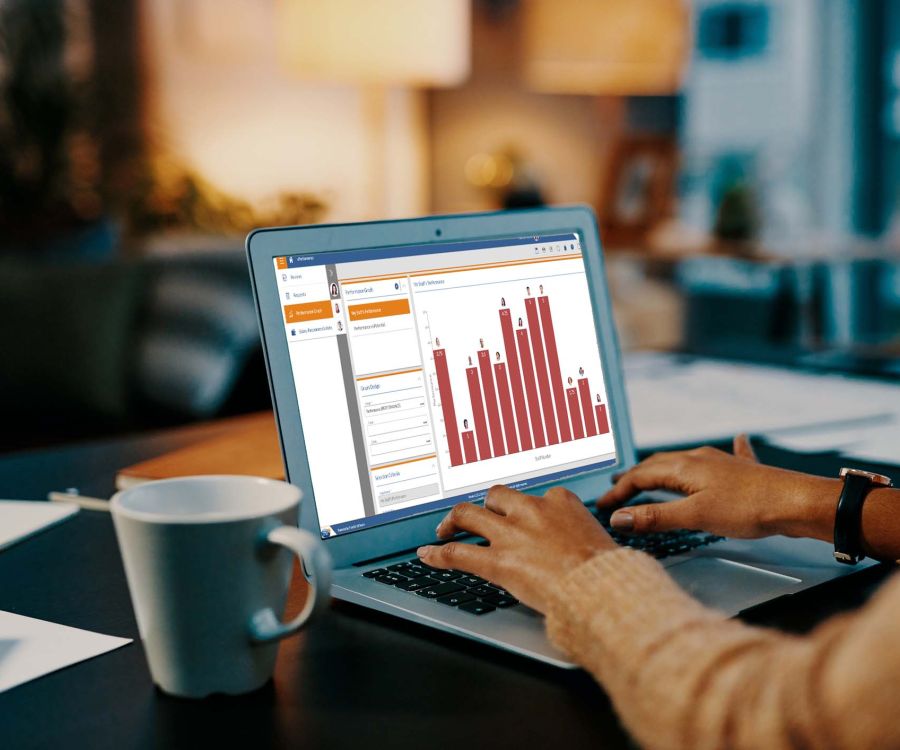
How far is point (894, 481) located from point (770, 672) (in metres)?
0.59

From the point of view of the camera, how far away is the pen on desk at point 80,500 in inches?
38.1

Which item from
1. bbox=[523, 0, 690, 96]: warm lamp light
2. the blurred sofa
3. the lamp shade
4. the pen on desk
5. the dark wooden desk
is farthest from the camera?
bbox=[523, 0, 690, 96]: warm lamp light

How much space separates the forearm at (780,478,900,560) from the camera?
780mm

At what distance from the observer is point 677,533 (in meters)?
0.83

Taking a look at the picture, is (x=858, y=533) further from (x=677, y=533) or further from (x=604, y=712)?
(x=604, y=712)

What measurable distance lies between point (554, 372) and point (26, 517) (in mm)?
478

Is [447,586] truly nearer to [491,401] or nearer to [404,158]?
[491,401]

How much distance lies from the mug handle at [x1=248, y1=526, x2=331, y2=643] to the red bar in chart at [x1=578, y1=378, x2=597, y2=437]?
16.1 inches

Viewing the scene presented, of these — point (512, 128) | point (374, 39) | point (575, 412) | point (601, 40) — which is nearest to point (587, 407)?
point (575, 412)

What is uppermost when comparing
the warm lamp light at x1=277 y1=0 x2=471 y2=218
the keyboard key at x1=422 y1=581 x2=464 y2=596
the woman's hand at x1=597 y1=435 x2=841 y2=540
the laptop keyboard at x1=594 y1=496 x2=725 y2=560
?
the warm lamp light at x1=277 y1=0 x2=471 y2=218

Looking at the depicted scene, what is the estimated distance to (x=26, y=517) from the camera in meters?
0.92

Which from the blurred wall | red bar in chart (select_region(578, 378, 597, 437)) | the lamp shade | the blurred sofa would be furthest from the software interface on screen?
the blurred wall

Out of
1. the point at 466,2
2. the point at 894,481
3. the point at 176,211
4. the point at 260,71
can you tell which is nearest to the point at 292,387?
the point at 894,481

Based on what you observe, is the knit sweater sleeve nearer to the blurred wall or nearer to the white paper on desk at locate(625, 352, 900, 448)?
the white paper on desk at locate(625, 352, 900, 448)
